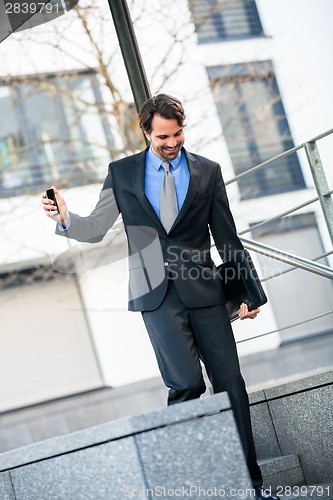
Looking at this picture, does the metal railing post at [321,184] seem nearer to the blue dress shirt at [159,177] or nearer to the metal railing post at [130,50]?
the metal railing post at [130,50]

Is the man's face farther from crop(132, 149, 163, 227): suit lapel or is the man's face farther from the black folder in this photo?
the black folder

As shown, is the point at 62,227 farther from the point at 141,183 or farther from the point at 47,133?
the point at 47,133


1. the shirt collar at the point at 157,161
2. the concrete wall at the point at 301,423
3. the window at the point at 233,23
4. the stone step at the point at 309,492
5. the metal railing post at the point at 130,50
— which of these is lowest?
the stone step at the point at 309,492

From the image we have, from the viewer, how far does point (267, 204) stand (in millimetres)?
17531

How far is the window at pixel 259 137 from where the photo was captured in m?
17.0

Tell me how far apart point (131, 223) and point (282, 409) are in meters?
1.48

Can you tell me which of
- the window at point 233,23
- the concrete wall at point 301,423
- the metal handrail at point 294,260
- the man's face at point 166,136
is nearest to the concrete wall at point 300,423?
the concrete wall at point 301,423

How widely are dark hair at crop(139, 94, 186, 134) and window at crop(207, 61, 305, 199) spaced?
12.7 meters

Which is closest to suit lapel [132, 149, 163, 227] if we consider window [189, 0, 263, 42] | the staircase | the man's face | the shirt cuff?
the man's face

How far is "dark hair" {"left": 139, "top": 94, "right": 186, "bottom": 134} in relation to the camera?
3.96m

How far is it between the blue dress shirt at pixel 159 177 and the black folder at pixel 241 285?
14.0 inches

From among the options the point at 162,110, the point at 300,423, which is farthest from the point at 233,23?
the point at 162,110

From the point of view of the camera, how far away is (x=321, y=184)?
17.6 feet

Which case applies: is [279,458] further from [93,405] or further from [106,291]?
[93,405]
